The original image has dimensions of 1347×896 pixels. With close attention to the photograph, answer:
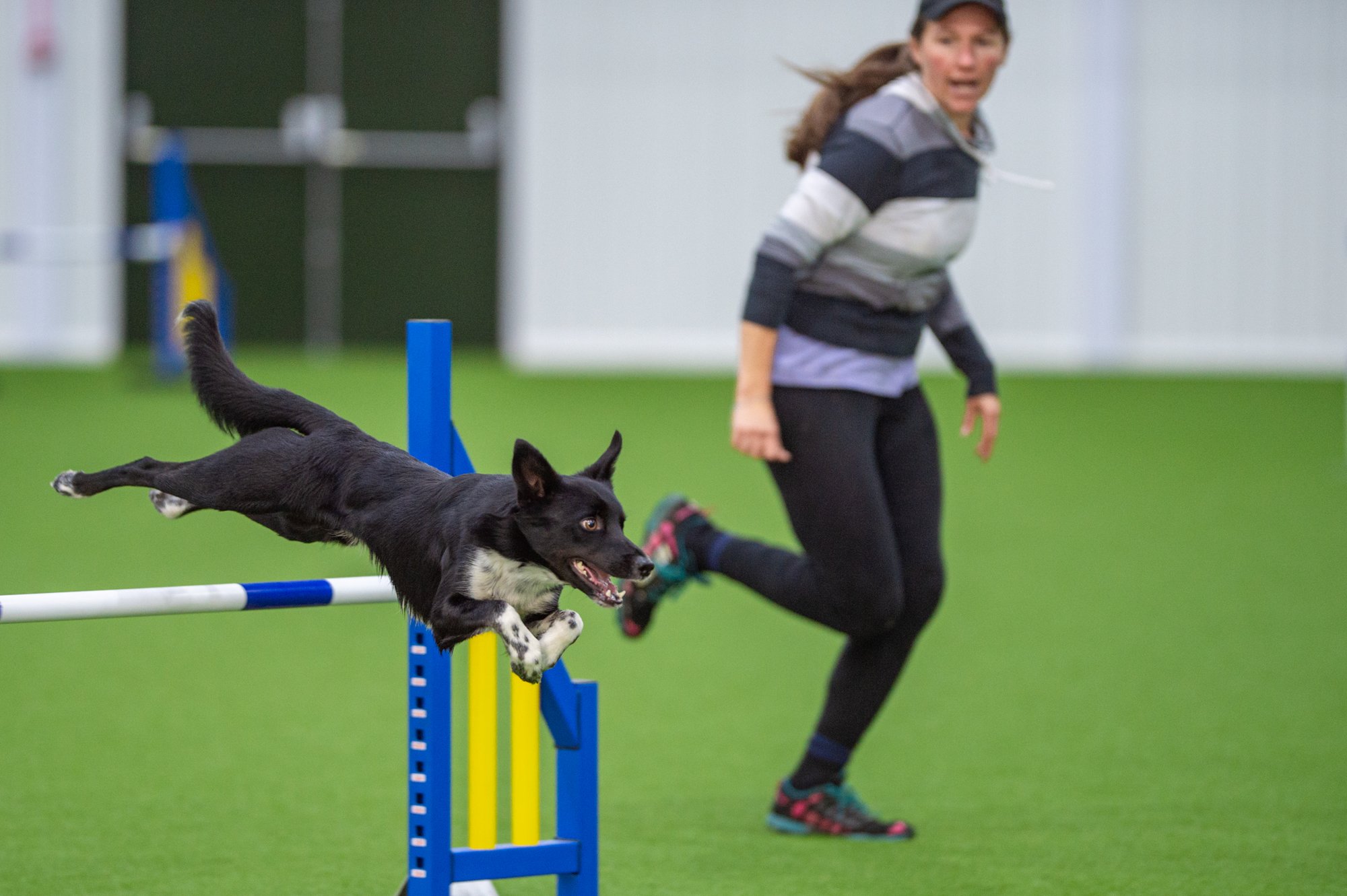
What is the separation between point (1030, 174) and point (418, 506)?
1148cm

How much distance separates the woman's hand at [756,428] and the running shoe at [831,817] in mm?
627

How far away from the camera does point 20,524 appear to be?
18.5 ft

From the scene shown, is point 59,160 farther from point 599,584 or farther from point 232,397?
point 599,584

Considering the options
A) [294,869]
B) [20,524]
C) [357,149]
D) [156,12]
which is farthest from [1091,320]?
[294,869]

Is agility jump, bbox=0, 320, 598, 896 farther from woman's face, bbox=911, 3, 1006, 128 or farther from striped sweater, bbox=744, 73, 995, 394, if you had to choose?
woman's face, bbox=911, 3, 1006, 128

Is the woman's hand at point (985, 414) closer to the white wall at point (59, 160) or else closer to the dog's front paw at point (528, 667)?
the dog's front paw at point (528, 667)

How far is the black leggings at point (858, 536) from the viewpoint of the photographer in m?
2.61

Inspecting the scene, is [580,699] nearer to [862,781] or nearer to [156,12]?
[862,781]

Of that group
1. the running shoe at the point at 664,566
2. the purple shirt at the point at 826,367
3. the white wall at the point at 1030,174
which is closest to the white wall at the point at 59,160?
the white wall at the point at 1030,174

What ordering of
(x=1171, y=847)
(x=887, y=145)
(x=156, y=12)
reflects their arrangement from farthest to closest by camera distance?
(x=156, y=12) < (x=1171, y=847) < (x=887, y=145)

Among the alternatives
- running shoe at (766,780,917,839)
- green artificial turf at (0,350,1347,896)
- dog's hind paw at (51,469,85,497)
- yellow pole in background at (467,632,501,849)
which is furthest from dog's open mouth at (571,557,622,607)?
running shoe at (766,780,917,839)

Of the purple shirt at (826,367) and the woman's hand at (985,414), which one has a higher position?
the purple shirt at (826,367)

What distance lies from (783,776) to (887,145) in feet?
3.96

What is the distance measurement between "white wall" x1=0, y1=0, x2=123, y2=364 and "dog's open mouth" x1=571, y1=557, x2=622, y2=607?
11275 millimetres
